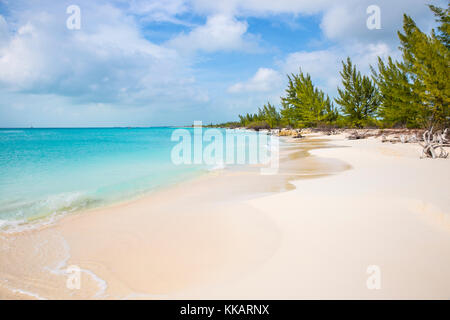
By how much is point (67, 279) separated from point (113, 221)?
6.21ft

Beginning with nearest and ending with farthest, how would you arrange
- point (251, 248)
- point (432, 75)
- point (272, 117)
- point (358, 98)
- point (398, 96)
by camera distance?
point (251, 248) → point (432, 75) → point (398, 96) → point (358, 98) → point (272, 117)

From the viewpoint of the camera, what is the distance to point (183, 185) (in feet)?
25.4

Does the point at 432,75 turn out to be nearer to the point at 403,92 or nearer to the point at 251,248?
the point at 403,92

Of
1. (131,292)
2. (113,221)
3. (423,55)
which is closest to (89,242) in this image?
(113,221)

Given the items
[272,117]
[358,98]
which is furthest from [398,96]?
[272,117]

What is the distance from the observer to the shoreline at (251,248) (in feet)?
7.33

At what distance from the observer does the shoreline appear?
2.23 m

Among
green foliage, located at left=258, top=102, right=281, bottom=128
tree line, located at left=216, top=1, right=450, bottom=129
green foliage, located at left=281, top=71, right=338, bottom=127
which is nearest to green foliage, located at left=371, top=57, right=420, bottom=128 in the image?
tree line, located at left=216, top=1, right=450, bottom=129

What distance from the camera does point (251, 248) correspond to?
3008mm

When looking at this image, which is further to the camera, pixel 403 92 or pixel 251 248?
pixel 403 92

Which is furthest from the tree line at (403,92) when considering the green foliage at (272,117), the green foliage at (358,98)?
the green foliage at (272,117)

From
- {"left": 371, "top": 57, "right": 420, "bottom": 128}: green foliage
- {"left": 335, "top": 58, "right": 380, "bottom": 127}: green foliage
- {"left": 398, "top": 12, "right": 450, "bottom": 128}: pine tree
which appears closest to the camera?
{"left": 398, "top": 12, "right": 450, "bottom": 128}: pine tree

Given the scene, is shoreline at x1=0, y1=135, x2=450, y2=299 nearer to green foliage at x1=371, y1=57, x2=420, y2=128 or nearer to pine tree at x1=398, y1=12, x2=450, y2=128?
pine tree at x1=398, y1=12, x2=450, y2=128
